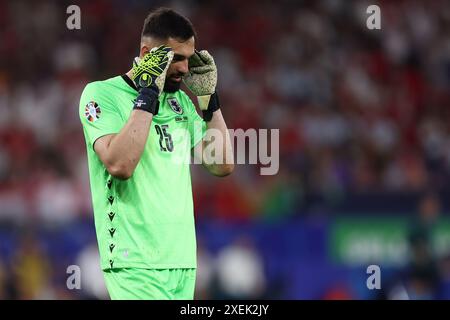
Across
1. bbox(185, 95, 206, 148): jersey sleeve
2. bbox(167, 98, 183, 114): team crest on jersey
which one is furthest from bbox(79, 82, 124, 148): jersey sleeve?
bbox(185, 95, 206, 148): jersey sleeve

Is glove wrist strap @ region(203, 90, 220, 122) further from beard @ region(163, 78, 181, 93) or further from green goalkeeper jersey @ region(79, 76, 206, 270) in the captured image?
green goalkeeper jersey @ region(79, 76, 206, 270)

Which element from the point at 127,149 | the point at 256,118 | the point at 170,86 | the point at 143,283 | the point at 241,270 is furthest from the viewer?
the point at 256,118

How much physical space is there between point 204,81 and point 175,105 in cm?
33

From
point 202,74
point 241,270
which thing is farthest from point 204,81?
point 241,270

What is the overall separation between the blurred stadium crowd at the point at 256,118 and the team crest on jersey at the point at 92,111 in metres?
4.58

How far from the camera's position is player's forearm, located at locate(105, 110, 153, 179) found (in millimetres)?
4461

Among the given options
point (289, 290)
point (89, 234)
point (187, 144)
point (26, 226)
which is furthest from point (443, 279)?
point (187, 144)

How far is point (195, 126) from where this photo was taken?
5.09 meters

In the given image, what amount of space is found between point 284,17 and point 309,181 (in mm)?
4067

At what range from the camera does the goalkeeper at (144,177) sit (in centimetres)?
456

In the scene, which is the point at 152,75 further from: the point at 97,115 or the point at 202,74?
the point at 202,74

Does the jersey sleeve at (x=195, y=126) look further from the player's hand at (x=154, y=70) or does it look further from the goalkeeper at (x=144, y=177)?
the player's hand at (x=154, y=70)

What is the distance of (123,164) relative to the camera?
14.6 ft

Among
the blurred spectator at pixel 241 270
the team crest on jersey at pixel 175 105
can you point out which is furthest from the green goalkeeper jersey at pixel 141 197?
the blurred spectator at pixel 241 270
